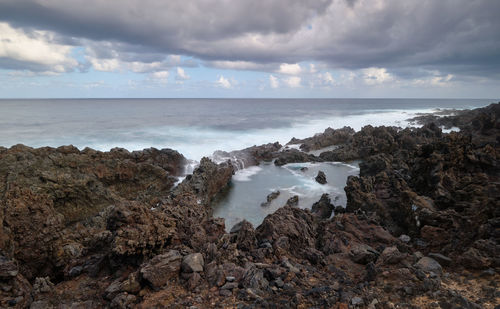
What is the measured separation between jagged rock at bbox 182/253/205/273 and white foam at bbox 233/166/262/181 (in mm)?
21434

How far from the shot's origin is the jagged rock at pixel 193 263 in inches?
242


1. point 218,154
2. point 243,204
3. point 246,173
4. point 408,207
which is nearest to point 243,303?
point 408,207

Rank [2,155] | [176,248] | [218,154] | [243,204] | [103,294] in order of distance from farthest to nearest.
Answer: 1. [218,154]
2. [243,204]
3. [2,155]
4. [176,248]
5. [103,294]

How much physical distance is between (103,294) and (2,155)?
50.8 ft

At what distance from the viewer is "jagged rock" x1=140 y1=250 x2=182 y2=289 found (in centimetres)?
576

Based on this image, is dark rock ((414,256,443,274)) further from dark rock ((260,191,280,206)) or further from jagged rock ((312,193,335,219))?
dark rock ((260,191,280,206))

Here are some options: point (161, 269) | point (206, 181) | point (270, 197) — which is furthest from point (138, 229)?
point (270, 197)

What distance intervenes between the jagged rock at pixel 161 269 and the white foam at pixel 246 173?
21.6 metres

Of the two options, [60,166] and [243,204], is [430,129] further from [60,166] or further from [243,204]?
[60,166]

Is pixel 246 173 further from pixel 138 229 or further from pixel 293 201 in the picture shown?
pixel 138 229

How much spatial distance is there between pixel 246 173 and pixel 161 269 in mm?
24187

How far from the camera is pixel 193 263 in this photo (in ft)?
20.5

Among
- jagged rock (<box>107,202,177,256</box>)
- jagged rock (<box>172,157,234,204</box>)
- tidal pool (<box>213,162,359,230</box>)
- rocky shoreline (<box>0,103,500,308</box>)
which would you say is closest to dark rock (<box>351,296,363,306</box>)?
rocky shoreline (<box>0,103,500,308</box>)

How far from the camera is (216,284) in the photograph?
5859 millimetres
